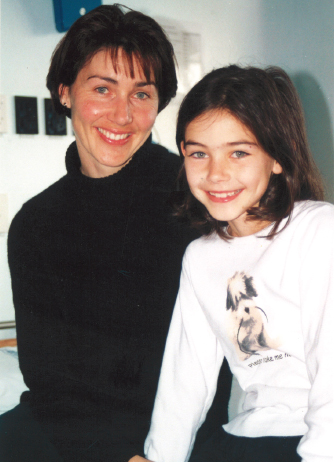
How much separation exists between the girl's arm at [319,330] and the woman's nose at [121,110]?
51 centimetres

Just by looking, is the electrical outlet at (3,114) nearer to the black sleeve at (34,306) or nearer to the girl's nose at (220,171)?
the black sleeve at (34,306)

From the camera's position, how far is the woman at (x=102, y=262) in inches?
41.0

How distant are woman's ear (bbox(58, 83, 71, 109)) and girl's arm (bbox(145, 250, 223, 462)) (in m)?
0.55

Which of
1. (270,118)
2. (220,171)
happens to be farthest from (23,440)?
(270,118)

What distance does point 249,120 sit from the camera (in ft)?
2.88

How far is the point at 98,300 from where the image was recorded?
1.10m

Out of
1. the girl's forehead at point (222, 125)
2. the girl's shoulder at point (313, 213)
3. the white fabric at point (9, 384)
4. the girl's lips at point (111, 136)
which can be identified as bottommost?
the white fabric at point (9, 384)

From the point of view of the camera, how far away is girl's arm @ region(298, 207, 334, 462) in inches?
27.8

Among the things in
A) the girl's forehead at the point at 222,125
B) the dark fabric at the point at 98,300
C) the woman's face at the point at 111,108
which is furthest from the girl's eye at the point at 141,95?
the girl's forehead at the point at 222,125

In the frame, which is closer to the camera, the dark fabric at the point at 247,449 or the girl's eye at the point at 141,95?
the dark fabric at the point at 247,449

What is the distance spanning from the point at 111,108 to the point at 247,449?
2.64ft

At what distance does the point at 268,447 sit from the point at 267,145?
1.90 feet

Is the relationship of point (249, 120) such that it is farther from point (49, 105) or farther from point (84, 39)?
point (49, 105)

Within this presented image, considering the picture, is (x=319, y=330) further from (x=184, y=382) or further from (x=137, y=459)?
(x=137, y=459)
